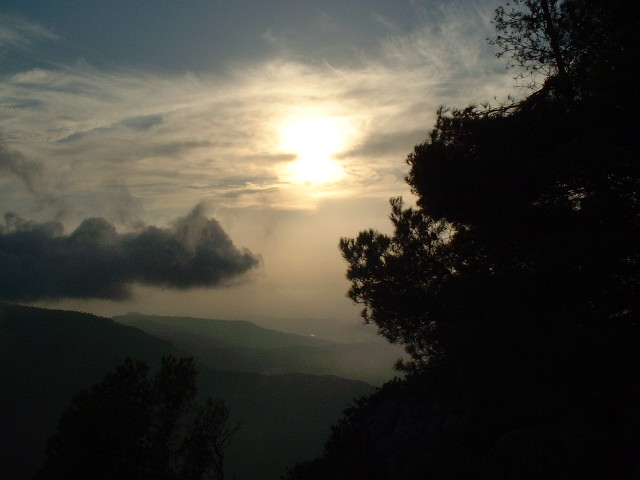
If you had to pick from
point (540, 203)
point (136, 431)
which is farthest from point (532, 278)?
point (136, 431)

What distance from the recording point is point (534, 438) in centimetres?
819

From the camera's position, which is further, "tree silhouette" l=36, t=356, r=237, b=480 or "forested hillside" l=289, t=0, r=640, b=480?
"tree silhouette" l=36, t=356, r=237, b=480

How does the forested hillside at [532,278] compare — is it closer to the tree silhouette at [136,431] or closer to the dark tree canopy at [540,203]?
the dark tree canopy at [540,203]

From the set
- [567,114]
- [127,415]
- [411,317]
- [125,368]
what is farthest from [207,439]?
[567,114]

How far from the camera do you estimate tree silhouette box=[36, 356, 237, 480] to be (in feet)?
60.5

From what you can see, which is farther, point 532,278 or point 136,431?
point 136,431

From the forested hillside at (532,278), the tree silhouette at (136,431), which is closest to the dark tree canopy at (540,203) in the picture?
the forested hillside at (532,278)

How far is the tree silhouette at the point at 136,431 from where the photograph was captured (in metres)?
18.4

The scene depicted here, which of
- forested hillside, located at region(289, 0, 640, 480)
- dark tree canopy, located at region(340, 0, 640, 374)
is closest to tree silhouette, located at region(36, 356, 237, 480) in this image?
forested hillside, located at region(289, 0, 640, 480)

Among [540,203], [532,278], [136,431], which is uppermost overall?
[540,203]

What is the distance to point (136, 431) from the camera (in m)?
19.5

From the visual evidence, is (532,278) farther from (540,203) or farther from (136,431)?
(136,431)

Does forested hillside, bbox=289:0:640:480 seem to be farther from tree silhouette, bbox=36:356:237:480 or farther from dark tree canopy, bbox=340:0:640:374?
tree silhouette, bbox=36:356:237:480

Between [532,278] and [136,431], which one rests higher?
[532,278]
